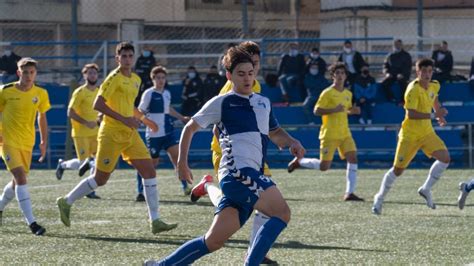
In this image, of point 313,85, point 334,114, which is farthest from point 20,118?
point 313,85

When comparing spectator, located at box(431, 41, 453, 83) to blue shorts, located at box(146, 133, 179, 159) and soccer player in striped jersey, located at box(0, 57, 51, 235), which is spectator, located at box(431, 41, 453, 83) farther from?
soccer player in striped jersey, located at box(0, 57, 51, 235)

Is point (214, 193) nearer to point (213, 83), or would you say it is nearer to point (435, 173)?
point (435, 173)

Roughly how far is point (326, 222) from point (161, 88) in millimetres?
4947

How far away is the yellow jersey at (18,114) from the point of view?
12.5 m

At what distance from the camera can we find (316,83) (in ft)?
86.9

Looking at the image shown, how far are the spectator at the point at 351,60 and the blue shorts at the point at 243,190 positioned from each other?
1846 centimetres

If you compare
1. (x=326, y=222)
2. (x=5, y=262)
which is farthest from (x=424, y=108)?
(x=5, y=262)

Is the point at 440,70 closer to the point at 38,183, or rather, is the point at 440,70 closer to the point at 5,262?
the point at 38,183

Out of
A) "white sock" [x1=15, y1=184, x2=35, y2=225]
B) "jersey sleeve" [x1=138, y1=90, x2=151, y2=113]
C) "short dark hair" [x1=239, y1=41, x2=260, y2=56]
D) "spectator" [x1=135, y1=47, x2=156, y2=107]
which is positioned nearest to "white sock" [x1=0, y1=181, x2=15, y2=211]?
"white sock" [x1=15, y1=184, x2=35, y2=225]

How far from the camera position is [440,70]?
26406 millimetres

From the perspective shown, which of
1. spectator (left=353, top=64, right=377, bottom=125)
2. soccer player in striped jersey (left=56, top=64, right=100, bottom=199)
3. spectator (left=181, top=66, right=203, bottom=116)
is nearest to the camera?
soccer player in striped jersey (left=56, top=64, right=100, bottom=199)

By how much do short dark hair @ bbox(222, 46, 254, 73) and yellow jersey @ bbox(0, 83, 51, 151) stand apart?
4.85 m

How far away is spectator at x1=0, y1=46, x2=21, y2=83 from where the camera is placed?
27.0 m

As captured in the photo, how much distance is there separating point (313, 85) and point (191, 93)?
2.89 meters
